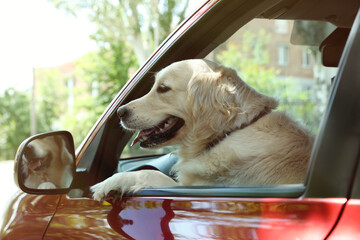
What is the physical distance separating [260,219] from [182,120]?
113 centimetres

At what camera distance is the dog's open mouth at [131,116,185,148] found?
7.39 feet

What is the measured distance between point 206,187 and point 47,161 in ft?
2.98

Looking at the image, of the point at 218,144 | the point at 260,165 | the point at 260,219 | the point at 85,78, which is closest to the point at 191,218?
the point at 260,219

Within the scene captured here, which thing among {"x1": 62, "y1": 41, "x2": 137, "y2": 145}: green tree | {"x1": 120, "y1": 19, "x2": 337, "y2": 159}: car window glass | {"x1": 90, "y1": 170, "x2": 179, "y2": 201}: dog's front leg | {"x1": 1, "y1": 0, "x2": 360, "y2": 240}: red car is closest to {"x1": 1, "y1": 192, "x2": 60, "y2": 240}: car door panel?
{"x1": 1, "y1": 0, "x2": 360, "y2": 240}: red car

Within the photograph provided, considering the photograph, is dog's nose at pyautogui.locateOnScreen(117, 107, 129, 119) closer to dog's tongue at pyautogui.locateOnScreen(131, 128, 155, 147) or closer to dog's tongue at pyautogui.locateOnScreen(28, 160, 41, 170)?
dog's tongue at pyautogui.locateOnScreen(131, 128, 155, 147)

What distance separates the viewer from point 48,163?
2068 mm

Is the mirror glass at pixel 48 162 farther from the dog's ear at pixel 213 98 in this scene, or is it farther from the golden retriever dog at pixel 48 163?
the dog's ear at pixel 213 98

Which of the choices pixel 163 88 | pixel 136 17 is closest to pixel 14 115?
pixel 136 17

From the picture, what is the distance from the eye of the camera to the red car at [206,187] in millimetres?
1045

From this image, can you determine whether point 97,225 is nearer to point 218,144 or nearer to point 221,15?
point 218,144

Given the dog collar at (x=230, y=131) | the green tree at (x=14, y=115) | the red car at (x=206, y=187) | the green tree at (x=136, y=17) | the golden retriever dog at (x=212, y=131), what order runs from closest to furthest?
the red car at (x=206, y=187) → the golden retriever dog at (x=212, y=131) → the dog collar at (x=230, y=131) → the green tree at (x=136, y=17) → the green tree at (x=14, y=115)

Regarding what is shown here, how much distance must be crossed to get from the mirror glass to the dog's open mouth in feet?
1.39

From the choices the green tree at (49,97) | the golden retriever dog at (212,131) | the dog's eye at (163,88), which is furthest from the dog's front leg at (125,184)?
the green tree at (49,97)

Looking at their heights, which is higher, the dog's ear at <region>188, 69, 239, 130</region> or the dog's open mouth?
the dog's ear at <region>188, 69, 239, 130</region>
